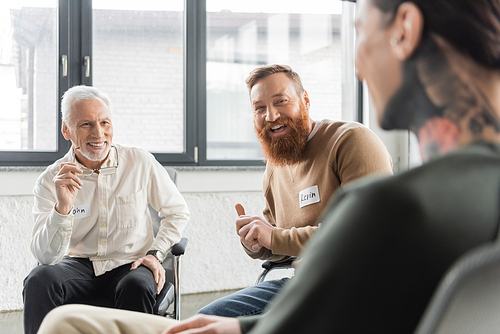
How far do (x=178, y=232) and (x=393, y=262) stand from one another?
6.64ft

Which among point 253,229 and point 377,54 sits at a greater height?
point 377,54

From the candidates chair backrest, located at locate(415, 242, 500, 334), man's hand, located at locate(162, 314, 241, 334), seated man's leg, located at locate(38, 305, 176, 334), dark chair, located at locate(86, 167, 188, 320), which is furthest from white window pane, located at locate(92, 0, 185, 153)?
chair backrest, located at locate(415, 242, 500, 334)

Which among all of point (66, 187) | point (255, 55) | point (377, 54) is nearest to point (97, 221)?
point (66, 187)

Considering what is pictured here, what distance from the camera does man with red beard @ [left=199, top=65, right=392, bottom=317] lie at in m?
1.66

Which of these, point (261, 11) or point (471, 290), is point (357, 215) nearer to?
point (471, 290)

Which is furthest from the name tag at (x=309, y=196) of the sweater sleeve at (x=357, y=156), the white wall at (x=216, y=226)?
the white wall at (x=216, y=226)

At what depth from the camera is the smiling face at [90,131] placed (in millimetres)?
2301

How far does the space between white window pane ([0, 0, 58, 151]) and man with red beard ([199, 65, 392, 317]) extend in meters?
2.16

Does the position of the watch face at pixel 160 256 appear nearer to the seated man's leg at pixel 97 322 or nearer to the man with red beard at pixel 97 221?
the man with red beard at pixel 97 221

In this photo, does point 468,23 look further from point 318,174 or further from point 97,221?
point 97,221

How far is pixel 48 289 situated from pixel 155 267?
0.47 metres

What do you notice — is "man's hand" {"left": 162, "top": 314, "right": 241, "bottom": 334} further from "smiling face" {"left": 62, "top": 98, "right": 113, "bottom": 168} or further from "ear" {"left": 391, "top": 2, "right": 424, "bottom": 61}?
"smiling face" {"left": 62, "top": 98, "right": 113, "bottom": 168}

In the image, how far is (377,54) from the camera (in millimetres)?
580

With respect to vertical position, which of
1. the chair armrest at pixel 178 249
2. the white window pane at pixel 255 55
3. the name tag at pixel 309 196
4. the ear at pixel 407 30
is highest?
the white window pane at pixel 255 55
